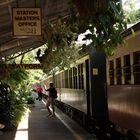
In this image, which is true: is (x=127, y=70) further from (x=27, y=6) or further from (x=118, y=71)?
(x=27, y=6)

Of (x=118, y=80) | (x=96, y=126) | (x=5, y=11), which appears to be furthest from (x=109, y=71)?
(x=5, y=11)

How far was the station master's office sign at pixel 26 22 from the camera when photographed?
8.59 metres

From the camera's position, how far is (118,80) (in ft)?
37.8

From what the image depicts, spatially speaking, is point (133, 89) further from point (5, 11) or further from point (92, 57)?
point (92, 57)

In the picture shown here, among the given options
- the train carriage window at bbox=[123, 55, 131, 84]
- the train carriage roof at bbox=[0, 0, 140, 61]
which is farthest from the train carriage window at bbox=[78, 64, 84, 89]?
the train carriage window at bbox=[123, 55, 131, 84]

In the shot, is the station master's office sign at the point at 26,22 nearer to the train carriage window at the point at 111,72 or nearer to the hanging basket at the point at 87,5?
the hanging basket at the point at 87,5

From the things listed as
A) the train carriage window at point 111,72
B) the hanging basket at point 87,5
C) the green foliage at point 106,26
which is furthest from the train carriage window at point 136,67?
the hanging basket at point 87,5

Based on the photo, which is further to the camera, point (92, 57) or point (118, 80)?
point (92, 57)

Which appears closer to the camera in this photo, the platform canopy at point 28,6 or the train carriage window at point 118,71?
the platform canopy at point 28,6

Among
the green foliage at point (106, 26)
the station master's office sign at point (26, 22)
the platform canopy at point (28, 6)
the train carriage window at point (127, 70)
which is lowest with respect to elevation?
the train carriage window at point (127, 70)

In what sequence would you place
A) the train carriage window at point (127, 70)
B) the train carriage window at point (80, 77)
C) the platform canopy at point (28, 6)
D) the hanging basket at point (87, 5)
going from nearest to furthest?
1. the hanging basket at point (87, 5)
2. the platform canopy at point (28, 6)
3. the train carriage window at point (127, 70)
4. the train carriage window at point (80, 77)

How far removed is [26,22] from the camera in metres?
8.89

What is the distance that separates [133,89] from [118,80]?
6.08 feet

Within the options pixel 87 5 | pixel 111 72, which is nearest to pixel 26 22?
pixel 87 5
